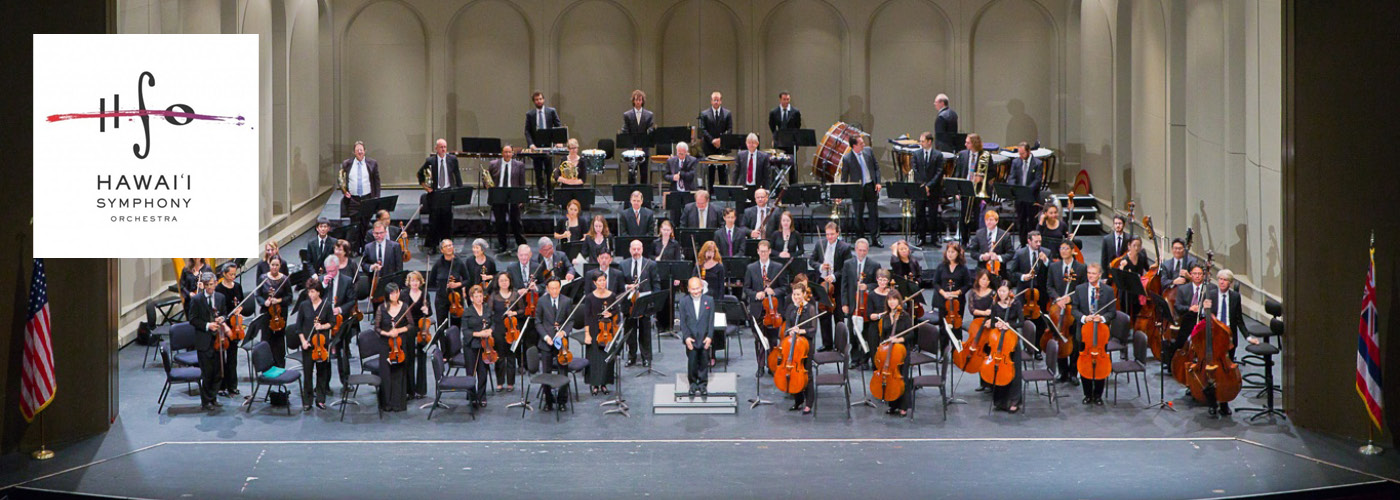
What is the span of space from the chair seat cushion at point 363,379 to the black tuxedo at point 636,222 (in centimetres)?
385

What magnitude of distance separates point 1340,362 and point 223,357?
854 centimetres

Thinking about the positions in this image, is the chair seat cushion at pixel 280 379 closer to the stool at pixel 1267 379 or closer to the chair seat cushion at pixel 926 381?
the chair seat cushion at pixel 926 381

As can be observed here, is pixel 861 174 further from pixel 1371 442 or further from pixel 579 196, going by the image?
pixel 1371 442

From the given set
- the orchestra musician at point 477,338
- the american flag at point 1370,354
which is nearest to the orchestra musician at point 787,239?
the orchestra musician at point 477,338

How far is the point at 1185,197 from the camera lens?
56.0ft

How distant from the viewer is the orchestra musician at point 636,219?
1571cm

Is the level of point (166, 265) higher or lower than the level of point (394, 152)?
lower

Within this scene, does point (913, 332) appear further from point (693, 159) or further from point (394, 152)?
point (394, 152)

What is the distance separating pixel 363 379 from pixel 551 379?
1469mm

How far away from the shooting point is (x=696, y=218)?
15.9 metres

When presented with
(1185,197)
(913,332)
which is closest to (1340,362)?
(913,332)

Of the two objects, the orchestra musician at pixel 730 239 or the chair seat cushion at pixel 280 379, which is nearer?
the chair seat cushion at pixel 280 379

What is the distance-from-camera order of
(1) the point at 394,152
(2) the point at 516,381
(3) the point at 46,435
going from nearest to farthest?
1. (3) the point at 46,435
2. (2) the point at 516,381
3. (1) the point at 394,152

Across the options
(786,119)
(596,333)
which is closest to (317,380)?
(596,333)
